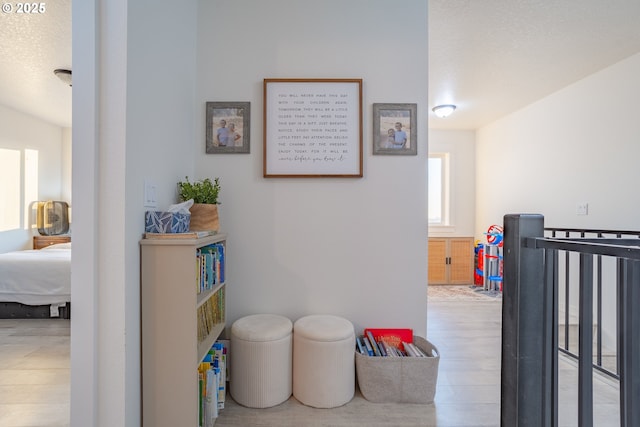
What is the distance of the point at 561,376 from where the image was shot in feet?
6.84

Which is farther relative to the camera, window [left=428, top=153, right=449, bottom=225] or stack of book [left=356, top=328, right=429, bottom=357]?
window [left=428, top=153, right=449, bottom=225]

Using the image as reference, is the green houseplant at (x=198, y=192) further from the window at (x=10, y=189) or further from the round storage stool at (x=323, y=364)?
the window at (x=10, y=189)

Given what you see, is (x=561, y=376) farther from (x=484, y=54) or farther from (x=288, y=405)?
(x=484, y=54)

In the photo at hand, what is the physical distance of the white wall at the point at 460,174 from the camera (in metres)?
5.02

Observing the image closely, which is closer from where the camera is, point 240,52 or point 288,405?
point 288,405

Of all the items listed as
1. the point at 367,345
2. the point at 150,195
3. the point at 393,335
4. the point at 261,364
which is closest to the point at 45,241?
the point at 150,195

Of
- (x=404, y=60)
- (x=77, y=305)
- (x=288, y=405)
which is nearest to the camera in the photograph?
(x=77, y=305)

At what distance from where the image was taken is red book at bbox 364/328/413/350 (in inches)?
76.5

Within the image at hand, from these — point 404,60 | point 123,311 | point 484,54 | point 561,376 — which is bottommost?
point 561,376

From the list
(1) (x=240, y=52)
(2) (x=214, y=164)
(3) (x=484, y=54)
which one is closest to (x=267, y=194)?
(2) (x=214, y=164)

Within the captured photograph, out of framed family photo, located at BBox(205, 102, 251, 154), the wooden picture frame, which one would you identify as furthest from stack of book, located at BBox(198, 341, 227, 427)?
framed family photo, located at BBox(205, 102, 251, 154)

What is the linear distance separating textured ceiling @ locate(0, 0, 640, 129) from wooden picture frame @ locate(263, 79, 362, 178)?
37.1 inches

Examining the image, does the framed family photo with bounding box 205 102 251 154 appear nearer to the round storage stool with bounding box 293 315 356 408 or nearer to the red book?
the round storage stool with bounding box 293 315 356 408

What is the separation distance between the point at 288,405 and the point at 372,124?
5.70 feet
